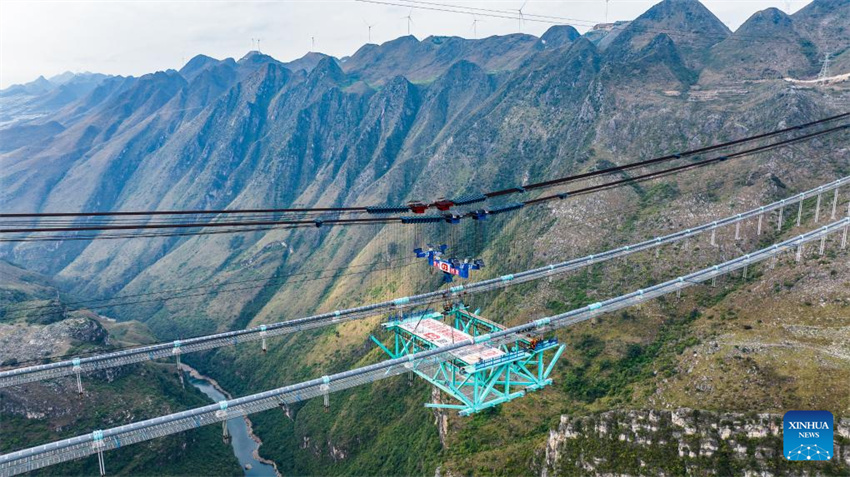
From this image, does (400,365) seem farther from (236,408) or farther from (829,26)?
(829,26)

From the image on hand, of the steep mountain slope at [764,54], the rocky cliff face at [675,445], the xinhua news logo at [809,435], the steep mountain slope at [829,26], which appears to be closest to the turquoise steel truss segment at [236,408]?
the rocky cliff face at [675,445]

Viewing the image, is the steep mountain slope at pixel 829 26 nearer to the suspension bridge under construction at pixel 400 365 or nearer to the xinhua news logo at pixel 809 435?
the xinhua news logo at pixel 809 435

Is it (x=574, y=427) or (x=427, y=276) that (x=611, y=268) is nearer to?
(x=574, y=427)

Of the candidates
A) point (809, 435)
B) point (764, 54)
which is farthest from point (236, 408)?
point (764, 54)

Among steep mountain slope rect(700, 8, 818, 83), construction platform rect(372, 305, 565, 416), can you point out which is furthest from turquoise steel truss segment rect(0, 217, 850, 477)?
steep mountain slope rect(700, 8, 818, 83)

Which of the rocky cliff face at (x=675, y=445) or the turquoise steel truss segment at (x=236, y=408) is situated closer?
the turquoise steel truss segment at (x=236, y=408)

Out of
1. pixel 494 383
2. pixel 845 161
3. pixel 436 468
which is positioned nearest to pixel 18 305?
pixel 436 468
